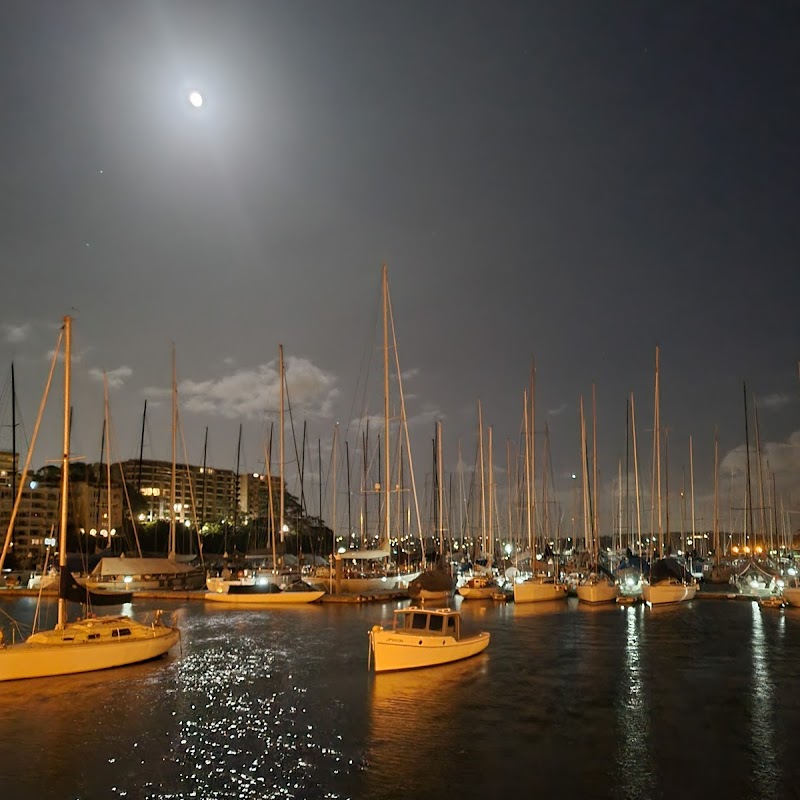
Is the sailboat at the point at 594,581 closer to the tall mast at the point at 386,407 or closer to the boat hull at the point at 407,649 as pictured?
the tall mast at the point at 386,407

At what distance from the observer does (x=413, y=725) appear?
1989 centimetres

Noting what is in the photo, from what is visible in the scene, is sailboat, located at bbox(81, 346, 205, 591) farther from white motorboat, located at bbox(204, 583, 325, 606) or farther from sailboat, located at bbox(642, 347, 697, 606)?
sailboat, located at bbox(642, 347, 697, 606)

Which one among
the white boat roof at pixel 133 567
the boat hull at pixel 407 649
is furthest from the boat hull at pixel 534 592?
the white boat roof at pixel 133 567

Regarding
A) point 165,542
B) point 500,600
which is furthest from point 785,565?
point 165,542

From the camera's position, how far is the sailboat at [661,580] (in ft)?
177

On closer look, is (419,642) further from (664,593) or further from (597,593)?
(664,593)

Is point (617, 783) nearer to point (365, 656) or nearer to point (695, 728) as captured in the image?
point (695, 728)

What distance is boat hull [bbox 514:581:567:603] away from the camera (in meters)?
55.3

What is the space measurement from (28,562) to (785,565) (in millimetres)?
112382

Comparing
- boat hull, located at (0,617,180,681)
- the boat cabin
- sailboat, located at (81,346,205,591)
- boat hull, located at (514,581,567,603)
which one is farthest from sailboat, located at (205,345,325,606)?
the boat cabin

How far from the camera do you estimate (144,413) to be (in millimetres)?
84688

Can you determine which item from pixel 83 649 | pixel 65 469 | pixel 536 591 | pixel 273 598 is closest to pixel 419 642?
pixel 83 649

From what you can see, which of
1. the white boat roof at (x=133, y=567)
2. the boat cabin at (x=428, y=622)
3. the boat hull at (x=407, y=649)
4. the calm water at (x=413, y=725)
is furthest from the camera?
A: the white boat roof at (x=133, y=567)

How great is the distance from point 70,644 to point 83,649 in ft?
1.63
